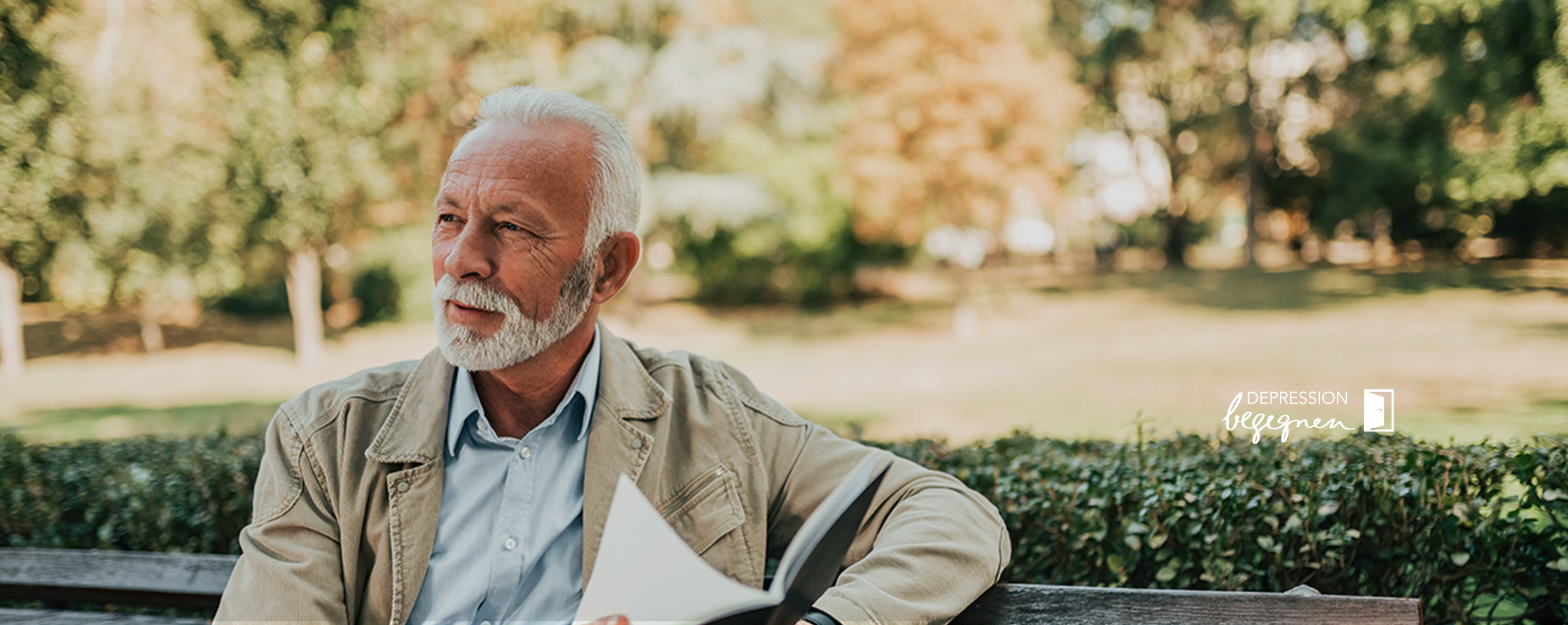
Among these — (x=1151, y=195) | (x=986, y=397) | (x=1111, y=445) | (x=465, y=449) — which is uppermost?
(x=1151, y=195)

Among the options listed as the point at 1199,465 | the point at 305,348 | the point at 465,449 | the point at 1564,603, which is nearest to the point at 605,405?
the point at 465,449

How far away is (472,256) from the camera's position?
6.17 ft

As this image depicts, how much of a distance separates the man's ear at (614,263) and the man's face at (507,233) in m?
0.11

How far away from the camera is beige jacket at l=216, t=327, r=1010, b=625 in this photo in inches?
66.9

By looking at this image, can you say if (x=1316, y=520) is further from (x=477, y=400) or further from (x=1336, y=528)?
(x=477, y=400)

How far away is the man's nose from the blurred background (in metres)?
7.81

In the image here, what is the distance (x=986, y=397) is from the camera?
41.1ft

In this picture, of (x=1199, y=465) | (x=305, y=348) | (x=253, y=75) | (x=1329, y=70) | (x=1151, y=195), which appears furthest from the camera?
(x=1151, y=195)

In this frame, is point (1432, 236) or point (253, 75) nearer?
point (253, 75)

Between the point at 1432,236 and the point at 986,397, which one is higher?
the point at 1432,236

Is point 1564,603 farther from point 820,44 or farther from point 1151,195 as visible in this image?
point 1151,195

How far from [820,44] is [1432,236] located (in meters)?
20.5

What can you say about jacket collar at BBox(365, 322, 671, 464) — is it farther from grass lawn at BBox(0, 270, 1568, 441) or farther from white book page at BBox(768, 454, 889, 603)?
grass lawn at BBox(0, 270, 1568, 441)

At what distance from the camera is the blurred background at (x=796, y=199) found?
13141 mm
